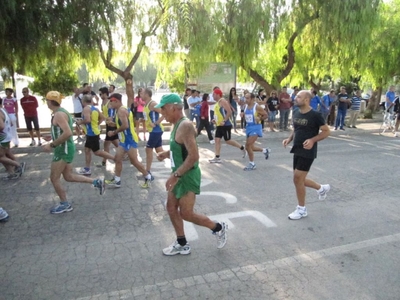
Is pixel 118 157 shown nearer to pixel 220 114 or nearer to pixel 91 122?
pixel 91 122

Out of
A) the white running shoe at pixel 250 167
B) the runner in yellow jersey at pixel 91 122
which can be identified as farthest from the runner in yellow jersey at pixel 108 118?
the white running shoe at pixel 250 167

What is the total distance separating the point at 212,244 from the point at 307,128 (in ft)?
6.52

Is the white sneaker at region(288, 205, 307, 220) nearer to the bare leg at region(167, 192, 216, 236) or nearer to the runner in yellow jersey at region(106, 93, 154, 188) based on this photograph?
the bare leg at region(167, 192, 216, 236)

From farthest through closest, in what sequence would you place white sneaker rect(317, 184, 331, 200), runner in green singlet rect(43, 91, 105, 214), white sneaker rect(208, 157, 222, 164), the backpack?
the backpack, white sneaker rect(208, 157, 222, 164), white sneaker rect(317, 184, 331, 200), runner in green singlet rect(43, 91, 105, 214)

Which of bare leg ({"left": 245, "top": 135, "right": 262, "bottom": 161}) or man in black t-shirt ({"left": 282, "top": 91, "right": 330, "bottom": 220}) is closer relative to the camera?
man in black t-shirt ({"left": 282, "top": 91, "right": 330, "bottom": 220})

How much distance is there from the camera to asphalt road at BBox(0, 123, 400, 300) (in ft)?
10.8

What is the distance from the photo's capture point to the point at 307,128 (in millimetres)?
4742

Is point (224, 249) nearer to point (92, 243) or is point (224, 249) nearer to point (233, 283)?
point (233, 283)

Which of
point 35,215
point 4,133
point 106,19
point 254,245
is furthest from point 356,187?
point 106,19

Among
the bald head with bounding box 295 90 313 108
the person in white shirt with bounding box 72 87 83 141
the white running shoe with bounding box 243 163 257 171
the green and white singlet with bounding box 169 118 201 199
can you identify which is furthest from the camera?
the person in white shirt with bounding box 72 87 83 141

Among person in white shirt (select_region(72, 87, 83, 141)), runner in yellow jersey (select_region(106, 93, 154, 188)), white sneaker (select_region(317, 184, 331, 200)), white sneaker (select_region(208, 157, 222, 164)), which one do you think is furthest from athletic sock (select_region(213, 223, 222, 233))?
person in white shirt (select_region(72, 87, 83, 141))

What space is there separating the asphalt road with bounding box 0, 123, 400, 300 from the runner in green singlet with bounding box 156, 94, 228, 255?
1.10 ft

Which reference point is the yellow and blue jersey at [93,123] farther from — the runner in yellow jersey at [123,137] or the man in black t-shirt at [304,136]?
the man in black t-shirt at [304,136]

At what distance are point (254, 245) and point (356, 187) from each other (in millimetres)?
3244
